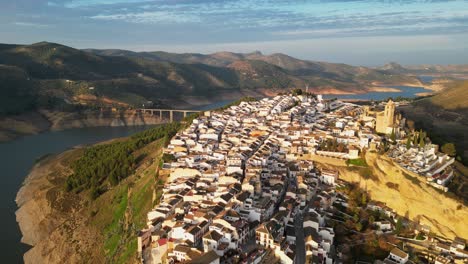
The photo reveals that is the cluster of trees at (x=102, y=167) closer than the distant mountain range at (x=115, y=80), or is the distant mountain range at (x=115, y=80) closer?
the cluster of trees at (x=102, y=167)

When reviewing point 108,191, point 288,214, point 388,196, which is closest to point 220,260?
point 288,214

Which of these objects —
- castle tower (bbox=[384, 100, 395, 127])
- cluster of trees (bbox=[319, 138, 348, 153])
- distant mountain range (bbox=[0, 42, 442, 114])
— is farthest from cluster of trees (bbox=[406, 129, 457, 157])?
distant mountain range (bbox=[0, 42, 442, 114])

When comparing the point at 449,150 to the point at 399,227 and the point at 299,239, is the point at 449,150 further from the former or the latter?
the point at 299,239

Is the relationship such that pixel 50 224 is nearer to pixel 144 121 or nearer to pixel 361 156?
pixel 361 156

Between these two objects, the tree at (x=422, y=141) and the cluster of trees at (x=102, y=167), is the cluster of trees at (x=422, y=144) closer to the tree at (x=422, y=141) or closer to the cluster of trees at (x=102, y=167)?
the tree at (x=422, y=141)

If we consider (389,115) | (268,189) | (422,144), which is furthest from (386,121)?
(268,189)

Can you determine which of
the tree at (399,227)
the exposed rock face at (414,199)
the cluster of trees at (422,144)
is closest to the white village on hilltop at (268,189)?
the cluster of trees at (422,144)
